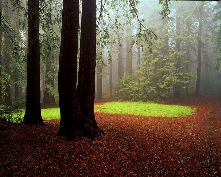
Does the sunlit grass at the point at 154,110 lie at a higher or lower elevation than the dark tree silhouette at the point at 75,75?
lower

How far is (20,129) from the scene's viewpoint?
544 centimetres

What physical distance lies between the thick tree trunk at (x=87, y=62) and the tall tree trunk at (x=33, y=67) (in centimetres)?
215

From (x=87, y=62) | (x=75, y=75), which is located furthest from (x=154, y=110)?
(x=75, y=75)

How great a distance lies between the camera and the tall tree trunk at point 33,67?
6.33 metres

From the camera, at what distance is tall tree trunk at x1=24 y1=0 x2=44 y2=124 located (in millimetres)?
6332

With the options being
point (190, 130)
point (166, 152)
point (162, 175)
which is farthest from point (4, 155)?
→ point (190, 130)

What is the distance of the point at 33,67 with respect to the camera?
6.39 m

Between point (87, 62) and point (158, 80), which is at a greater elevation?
point (87, 62)

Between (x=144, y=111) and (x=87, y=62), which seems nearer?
(x=87, y=62)

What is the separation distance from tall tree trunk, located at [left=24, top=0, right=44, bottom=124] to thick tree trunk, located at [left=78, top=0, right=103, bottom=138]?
215cm

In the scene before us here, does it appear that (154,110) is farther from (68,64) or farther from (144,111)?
(68,64)

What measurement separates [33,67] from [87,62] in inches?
98.2

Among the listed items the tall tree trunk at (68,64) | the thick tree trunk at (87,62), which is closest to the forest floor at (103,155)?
the tall tree trunk at (68,64)

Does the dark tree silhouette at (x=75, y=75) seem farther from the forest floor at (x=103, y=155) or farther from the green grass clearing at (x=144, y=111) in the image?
the green grass clearing at (x=144, y=111)
